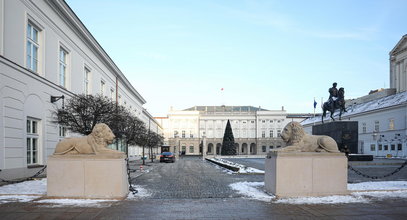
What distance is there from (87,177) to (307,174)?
6379 millimetres

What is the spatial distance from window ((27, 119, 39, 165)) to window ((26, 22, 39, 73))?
9.91ft

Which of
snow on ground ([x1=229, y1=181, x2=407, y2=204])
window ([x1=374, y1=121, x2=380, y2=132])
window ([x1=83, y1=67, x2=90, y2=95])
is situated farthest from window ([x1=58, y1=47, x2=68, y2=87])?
window ([x1=374, y1=121, x2=380, y2=132])

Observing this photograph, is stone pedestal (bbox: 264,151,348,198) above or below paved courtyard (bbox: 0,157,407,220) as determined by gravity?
above

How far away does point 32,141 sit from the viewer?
1856cm

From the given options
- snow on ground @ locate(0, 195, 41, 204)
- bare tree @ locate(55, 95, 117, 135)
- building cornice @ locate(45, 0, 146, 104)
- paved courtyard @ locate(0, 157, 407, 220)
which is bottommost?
snow on ground @ locate(0, 195, 41, 204)

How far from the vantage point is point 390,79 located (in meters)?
83.5

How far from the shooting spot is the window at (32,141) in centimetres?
1803

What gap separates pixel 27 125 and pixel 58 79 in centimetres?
546

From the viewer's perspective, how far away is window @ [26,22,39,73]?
1828 centimetres

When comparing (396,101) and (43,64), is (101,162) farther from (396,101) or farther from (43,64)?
(396,101)

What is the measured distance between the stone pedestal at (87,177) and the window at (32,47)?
10646mm

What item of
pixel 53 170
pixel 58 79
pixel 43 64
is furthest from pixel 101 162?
pixel 58 79

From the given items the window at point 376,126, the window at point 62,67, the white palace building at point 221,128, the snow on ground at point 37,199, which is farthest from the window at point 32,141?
the white palace building at point 221,128

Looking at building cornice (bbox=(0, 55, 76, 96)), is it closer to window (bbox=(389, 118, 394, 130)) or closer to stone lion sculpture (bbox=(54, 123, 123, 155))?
stone lion sculpture (bbox=(54, 123, 123, 155))
